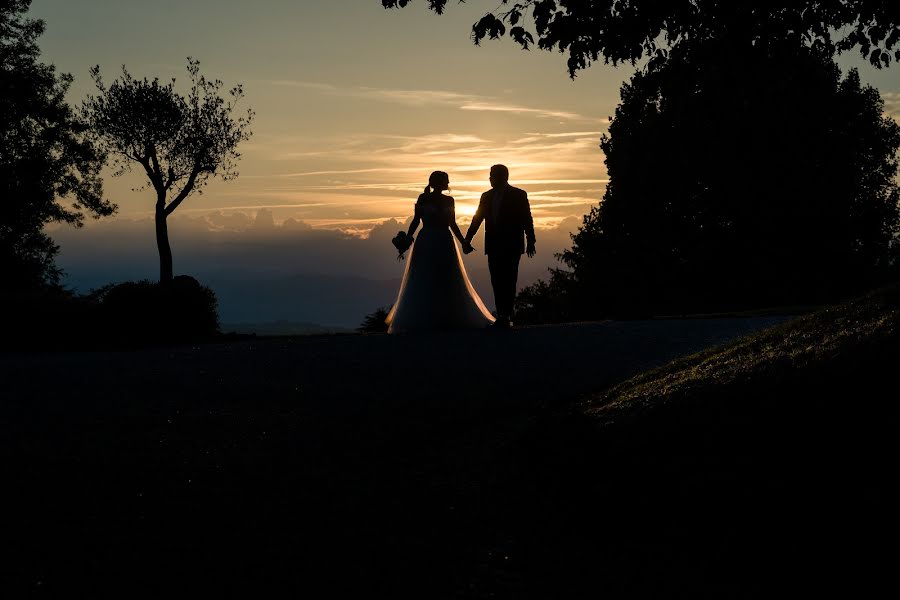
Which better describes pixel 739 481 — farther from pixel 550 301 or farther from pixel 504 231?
pixel 550 301

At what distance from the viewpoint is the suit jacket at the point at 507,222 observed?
18859mm

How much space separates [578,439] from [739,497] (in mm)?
2339

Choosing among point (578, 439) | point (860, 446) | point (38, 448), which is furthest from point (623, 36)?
point (38, 448)

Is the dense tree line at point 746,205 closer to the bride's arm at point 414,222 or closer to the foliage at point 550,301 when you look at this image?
the foliage at point 550,301

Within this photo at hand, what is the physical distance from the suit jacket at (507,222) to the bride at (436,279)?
0.64 metres

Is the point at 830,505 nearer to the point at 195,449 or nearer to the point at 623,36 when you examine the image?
the point at 195,449

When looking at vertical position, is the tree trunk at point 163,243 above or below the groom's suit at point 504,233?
above

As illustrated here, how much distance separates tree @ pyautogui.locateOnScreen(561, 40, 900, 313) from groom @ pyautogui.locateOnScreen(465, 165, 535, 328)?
20168mm

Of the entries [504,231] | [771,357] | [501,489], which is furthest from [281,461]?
[504,231]

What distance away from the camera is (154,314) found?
2291cm

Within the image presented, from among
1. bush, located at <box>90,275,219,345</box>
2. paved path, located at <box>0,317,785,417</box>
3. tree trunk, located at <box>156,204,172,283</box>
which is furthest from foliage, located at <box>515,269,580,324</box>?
paved path, located at <box>0,317,785,417</box>

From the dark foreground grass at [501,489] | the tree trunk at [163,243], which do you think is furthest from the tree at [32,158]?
the dark foreground grass at [501,489]

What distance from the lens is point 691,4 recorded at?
42.4 feet

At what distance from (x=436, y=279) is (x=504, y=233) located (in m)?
1.66
